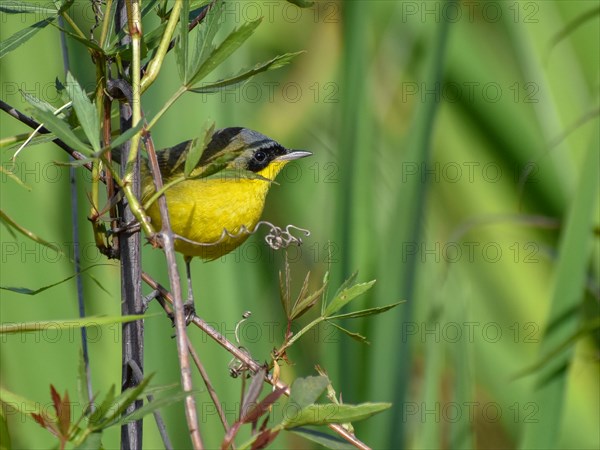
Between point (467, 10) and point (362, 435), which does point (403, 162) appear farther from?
point (467, 10)

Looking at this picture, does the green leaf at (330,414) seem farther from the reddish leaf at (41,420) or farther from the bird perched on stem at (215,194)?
the bird perched on stem at (215,194)

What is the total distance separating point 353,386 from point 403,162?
444mm

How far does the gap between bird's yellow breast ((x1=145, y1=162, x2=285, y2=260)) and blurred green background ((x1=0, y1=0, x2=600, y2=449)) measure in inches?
3.7

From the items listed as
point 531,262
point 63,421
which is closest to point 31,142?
point 63,421

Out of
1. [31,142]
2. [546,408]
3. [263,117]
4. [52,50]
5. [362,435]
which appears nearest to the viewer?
[31,142]

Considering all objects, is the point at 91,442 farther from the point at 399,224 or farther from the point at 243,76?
the point at 399,224

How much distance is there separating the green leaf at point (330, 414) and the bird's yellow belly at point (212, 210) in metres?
0.86

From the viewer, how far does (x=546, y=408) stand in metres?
1.36

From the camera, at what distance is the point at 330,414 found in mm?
526

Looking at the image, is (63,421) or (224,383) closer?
(63,421)

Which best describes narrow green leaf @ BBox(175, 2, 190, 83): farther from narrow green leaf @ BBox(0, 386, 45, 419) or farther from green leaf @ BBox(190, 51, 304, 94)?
narrow green leaf @ BBox(0, 386, 45, 419)

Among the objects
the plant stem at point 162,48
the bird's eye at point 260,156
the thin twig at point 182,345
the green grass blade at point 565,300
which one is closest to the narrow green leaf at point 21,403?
the thin twig at point 182,345

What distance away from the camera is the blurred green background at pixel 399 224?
1.55 metres

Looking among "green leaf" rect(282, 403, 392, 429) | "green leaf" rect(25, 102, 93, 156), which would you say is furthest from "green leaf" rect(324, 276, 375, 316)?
"green leaf" rect(25, 102, 93, 156)
